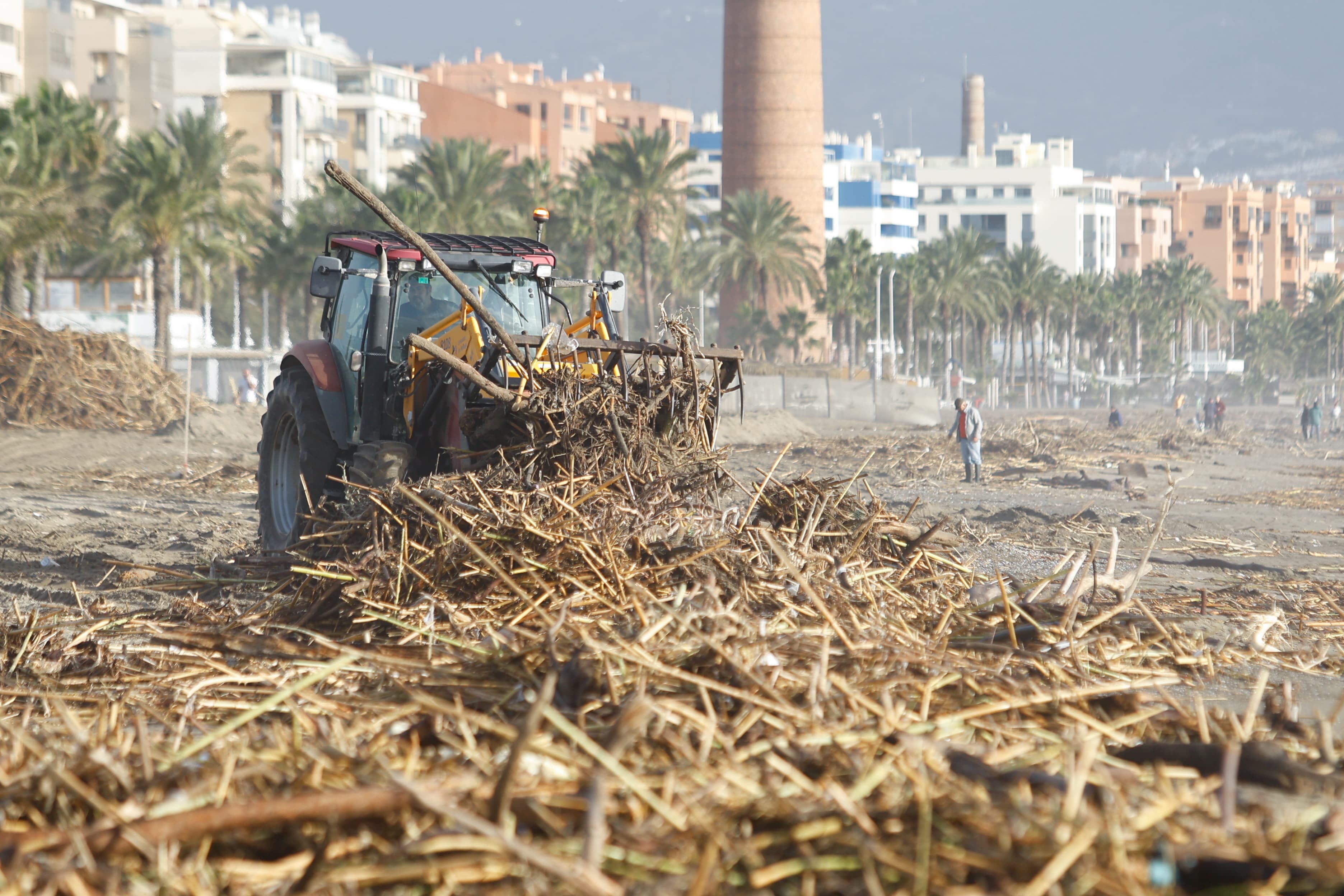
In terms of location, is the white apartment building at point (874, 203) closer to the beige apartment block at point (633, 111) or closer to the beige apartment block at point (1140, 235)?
the beige apartment block at point (633, 111)

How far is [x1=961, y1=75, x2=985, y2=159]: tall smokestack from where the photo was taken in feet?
529

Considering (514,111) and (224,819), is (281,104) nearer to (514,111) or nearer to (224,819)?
(514,111)

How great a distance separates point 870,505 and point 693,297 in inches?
2962

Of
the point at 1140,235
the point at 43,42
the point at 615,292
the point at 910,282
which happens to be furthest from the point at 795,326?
the point at 1140,235

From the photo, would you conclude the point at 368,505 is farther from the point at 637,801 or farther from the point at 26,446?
the point at 26,446

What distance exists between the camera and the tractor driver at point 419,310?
902 centimetres

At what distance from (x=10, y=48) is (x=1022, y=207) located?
330ft

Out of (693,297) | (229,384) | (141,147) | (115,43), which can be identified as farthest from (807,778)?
(693,297)

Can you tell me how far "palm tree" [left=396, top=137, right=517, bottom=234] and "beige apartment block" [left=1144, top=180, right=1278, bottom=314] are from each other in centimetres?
12001

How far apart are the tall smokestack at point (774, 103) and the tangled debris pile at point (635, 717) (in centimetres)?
7569

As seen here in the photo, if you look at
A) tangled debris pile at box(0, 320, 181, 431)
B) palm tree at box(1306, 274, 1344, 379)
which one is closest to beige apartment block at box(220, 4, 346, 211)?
tangled debris pile at box(0, 320, 181, 431)

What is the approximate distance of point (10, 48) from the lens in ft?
205

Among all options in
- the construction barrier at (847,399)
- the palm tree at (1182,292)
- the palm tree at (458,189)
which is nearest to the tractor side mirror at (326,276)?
the palm tree at (458,189)

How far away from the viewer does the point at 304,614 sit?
627cm
